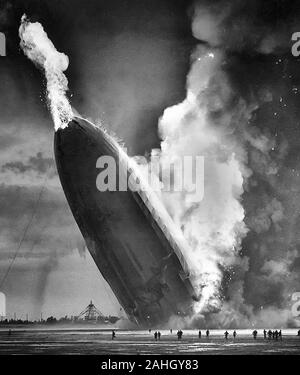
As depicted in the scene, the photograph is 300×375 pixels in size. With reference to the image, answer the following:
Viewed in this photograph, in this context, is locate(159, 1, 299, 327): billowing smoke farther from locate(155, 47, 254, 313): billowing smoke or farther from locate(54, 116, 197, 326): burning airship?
Answer: locate(54, 116, 197, 326): burning airship

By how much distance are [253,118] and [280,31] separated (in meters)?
3.12

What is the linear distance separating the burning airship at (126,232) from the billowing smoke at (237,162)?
0.76 metres

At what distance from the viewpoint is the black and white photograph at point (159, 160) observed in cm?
2131

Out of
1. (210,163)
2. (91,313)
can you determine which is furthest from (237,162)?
(91,313)

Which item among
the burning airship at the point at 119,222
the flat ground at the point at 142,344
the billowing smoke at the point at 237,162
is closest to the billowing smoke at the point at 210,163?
the billowing smoke at the point at 237,162

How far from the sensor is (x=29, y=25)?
21.0 meters

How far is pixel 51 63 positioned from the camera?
21312mm

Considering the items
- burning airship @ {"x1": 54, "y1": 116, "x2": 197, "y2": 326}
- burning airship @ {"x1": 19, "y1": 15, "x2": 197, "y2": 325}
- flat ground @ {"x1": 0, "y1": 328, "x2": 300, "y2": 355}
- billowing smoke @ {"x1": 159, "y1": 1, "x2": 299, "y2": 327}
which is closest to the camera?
flat ground @ {"x1": 0, "y1": 328, "x2": 300, "y2": 355}

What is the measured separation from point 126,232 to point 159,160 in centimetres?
278

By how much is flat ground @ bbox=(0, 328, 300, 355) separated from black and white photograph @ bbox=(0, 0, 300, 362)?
134 mm

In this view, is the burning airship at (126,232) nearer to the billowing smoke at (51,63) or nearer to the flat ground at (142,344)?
the billowing smoke at (51,63)

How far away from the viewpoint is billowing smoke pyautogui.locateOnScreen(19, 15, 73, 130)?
2100 centimetres

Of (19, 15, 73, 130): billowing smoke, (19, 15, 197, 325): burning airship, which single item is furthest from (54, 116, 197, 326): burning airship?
(19, 15, 73, 130): billowing smoke
